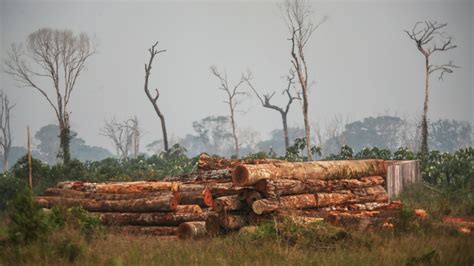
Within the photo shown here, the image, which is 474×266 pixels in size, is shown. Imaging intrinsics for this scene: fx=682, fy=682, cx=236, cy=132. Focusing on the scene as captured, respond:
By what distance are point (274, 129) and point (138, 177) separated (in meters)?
103

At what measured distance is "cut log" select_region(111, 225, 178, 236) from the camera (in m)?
18.8

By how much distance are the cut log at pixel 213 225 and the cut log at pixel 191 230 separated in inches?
8.8

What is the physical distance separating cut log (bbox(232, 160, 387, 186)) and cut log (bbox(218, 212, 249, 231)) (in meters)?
0.83

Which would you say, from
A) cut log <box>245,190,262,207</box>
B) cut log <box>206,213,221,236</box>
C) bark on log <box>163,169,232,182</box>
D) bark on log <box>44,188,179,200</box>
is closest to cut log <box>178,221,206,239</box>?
cut log <box>206,213,221,236</box>

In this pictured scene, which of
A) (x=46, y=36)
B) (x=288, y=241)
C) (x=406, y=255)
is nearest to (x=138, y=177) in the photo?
(x=288, y=241)

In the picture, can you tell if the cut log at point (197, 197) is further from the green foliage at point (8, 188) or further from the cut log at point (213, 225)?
the green foliage at point (8, 188)

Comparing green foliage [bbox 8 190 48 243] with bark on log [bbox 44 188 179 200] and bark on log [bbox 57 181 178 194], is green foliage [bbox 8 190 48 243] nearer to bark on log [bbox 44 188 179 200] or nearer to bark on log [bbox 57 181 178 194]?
bark on log [bbox 44 188 179 200]

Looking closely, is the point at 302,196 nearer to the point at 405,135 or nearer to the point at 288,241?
the point at 288,241

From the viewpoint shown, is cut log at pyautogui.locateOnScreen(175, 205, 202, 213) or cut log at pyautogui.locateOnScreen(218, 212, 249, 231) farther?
cut log at pyautogui.locateOnScreen(175, 205, 202, 213)

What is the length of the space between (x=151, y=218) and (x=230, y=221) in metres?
3.01

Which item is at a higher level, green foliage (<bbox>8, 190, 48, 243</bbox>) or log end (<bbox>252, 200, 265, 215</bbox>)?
green foliage (<bbox>8, 190, 48, 243</bbox>)

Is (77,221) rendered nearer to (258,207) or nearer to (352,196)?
(258,207)

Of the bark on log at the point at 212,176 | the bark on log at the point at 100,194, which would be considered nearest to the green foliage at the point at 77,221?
the bark on log at the point at 100,194

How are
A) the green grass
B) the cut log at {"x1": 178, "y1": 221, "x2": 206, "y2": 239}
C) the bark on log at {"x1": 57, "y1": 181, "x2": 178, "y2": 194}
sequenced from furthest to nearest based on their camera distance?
the bark on log at {"x1": 57, "y1": 181, "x2": 178, "y2": 194}
the cut log at {"x1": 178, "y1": 221, "x2": 206, "y2": 239}
the green grass
